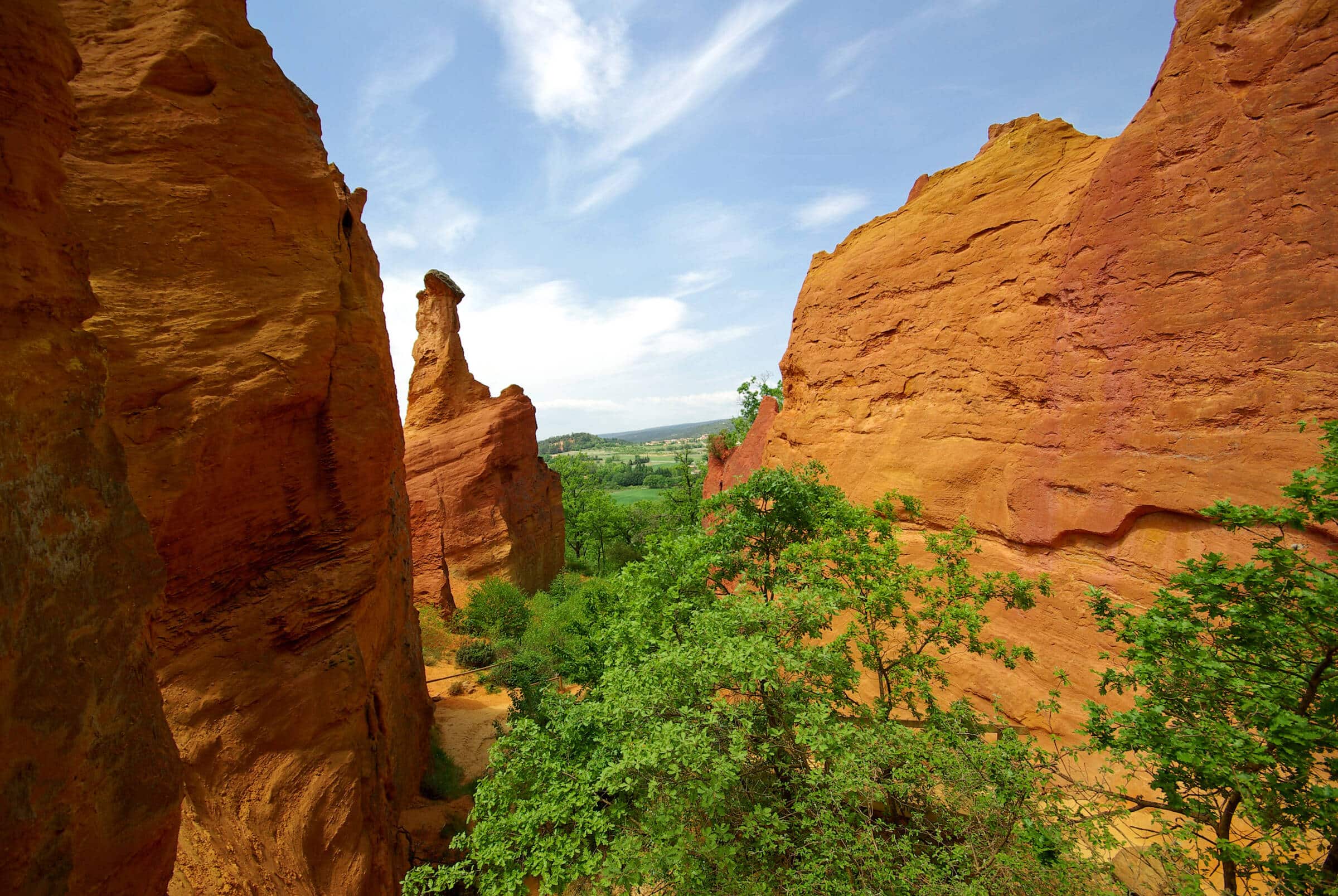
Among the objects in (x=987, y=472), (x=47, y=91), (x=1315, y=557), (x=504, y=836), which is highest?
(x=47, y=91)

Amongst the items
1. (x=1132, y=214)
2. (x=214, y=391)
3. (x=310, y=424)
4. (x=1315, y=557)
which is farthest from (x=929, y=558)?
(x=214, y=391)

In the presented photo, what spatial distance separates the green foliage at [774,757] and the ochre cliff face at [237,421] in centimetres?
184

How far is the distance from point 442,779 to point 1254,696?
11.0 meters

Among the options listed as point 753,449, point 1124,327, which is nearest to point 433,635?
point 753,449

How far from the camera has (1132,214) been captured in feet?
23.2

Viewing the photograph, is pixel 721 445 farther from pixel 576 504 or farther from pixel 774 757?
pixel 774 757

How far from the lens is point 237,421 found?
17.7ft

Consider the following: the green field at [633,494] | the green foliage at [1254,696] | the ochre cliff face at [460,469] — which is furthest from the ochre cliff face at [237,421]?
the green field at [633,494]

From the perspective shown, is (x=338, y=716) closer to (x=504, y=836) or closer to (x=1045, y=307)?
(x=504, y=836)

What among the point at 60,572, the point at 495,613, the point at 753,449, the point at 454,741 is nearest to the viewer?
the point at 60,572

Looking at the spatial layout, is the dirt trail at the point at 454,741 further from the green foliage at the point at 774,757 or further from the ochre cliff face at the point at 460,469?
the ochre cliff face at the point at 460,469

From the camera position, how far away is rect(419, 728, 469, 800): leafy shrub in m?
9.04

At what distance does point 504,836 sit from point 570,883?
Answer: 145 centimetres

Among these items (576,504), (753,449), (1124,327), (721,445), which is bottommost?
(576,504)
